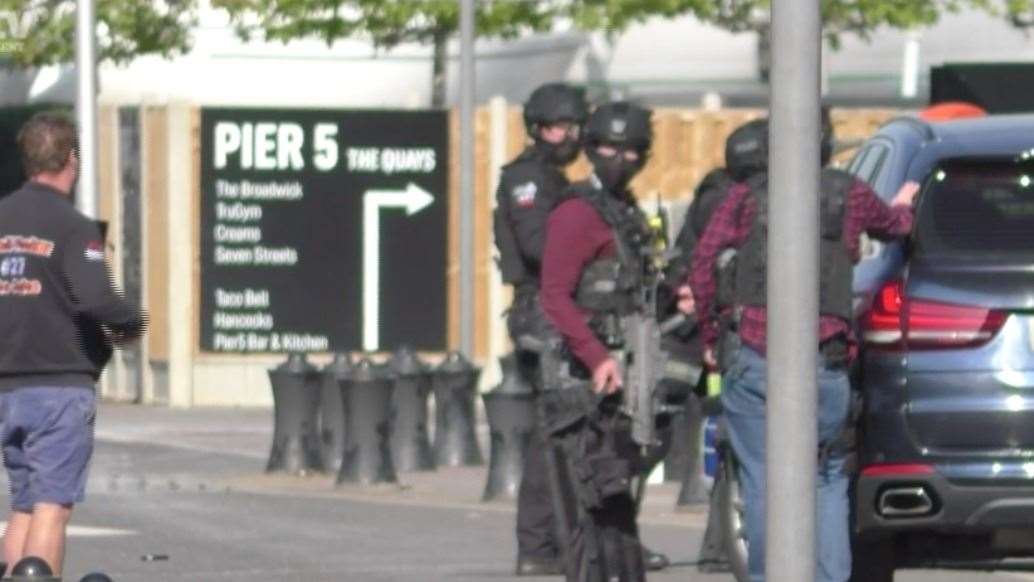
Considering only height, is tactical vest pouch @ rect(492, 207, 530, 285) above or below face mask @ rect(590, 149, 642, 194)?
below

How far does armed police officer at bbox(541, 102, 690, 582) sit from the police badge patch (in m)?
1.68

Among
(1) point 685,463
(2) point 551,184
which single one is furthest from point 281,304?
(2) point 551,184

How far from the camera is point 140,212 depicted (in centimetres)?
2086

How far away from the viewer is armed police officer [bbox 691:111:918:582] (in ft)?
27.3

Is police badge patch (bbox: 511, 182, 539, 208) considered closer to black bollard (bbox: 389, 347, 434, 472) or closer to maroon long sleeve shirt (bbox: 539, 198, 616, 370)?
maroon long sleeve shirt (bbox: 539, 198, 616, 370)

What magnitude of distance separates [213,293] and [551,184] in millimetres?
9899

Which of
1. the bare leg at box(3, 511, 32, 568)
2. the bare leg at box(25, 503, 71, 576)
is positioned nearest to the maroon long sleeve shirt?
the bare leg at box(25, 503, 71, 576)

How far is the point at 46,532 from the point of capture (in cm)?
881

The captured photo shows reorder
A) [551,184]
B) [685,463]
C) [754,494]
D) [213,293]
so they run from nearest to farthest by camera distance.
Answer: [754,494], [551,184], [685,463], [213,293]

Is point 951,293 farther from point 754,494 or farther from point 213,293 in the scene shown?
point 213,293

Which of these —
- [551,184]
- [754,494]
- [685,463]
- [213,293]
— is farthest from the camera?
[213,293]

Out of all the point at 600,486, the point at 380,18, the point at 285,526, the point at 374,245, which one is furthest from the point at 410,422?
the point at 380,18

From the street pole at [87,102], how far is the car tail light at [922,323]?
1051 cm

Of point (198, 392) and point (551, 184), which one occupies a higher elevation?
point (551, 184)
